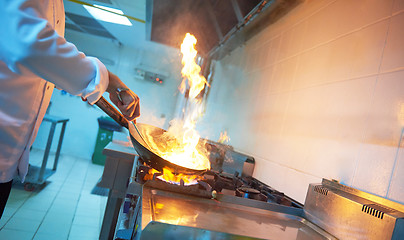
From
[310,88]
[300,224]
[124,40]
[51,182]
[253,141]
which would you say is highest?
[124,40]

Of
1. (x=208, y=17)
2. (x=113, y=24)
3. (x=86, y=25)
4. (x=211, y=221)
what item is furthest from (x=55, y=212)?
(x=86, y=25)

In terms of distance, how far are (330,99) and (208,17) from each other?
1193mm

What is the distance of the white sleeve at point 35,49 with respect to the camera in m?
0.66

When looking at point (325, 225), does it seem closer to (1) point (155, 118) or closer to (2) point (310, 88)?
(2) point (310, 88)

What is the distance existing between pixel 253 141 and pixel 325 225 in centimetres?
116

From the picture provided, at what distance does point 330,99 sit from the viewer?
4.61 ft

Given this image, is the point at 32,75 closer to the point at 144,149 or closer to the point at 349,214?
the point at 144,149

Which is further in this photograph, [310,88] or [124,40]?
[124,40]

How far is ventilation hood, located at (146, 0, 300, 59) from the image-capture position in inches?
73.4

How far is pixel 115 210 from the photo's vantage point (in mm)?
1859

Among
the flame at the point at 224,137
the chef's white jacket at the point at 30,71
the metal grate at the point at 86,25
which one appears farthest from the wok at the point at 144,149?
the metal grate at the point at 86,25

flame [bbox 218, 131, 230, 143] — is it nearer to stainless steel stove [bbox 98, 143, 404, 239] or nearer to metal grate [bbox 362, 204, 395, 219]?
stainless steel stove [bbox 98, 143, 404, 239]

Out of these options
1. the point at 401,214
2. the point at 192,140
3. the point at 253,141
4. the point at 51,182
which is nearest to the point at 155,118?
the point at 51,182

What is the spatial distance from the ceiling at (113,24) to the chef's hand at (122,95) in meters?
2.93
